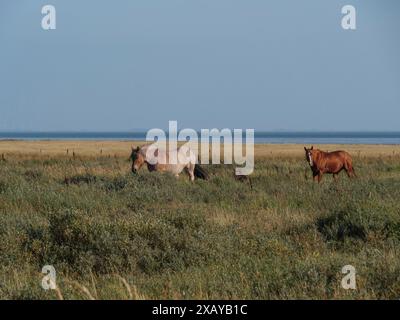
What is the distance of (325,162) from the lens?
2231cm

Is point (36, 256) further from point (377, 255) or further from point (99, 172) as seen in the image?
point (99, 172)

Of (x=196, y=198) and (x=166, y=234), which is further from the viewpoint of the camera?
(x=196, y=198)

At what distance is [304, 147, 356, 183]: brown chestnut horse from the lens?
22031mm

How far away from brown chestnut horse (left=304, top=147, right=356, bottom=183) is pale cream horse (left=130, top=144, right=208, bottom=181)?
131 inches

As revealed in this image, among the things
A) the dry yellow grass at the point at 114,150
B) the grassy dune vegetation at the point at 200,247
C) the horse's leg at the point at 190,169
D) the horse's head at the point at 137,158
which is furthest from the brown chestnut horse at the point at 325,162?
the dry yellow grass at the point at 114,150

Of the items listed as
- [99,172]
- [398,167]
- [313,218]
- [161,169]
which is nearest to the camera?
[313,218]

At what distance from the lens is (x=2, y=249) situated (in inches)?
375

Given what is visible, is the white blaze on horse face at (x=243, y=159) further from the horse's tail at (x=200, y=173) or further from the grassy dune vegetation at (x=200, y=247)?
the grassy dune vegetation at (x=200, y=247)

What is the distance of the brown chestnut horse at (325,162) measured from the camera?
22.0m

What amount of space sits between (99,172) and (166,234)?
15.5m

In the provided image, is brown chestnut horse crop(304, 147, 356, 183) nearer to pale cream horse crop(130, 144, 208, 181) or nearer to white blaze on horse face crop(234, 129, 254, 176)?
white blaze on horse face crop(234, 129, 254, 176)

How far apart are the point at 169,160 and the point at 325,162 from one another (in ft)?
16.2

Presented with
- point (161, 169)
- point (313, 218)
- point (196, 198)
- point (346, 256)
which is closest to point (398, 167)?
point (161, 169)

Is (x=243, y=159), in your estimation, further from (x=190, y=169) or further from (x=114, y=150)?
(x=114, y=150)
